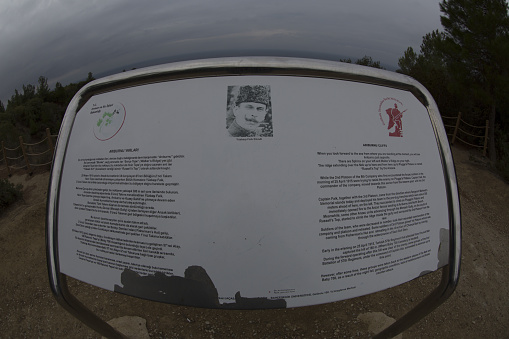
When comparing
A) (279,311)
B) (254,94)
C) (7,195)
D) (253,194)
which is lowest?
(279,311)

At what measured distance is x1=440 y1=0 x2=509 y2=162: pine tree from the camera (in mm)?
5426

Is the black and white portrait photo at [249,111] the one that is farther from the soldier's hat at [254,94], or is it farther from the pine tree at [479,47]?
the pine tree at [479,47]

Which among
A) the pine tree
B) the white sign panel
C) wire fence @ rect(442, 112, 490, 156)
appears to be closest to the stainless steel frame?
the white sign panel

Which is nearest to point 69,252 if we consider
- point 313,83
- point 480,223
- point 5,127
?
point 313,83

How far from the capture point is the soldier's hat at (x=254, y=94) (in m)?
1.03

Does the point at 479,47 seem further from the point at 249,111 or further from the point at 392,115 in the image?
the point at 249,111

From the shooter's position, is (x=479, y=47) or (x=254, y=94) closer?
(x=254, y=94)

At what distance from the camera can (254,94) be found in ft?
3.40

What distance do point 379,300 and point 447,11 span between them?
25.5ft

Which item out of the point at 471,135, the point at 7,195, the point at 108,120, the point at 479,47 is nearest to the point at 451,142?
the point at 471,135

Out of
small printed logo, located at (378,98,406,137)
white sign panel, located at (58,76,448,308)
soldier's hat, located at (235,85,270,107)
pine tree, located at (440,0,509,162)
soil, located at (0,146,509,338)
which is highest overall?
pine tree, located at (440,0,509,162)

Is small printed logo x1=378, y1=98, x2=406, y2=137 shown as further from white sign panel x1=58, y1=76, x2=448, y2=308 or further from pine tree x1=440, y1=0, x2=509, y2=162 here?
pine tree x1=440, y1=0, x2=509, y2=162

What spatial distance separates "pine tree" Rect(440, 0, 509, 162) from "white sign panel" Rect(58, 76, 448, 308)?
6765 millimetres

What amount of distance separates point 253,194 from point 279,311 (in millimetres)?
1897
